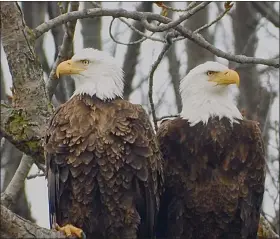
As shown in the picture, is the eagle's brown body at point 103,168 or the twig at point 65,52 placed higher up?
the twig at point 65,52

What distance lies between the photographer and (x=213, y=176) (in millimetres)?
7195

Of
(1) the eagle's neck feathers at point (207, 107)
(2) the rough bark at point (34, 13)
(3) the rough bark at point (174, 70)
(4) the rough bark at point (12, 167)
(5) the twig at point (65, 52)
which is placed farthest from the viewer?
(3) the rough bark at point (174, 70)

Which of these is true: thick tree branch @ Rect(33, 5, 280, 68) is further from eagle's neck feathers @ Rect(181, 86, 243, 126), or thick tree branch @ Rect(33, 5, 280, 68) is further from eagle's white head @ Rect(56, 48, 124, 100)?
eagle's neck feathers @ Rect(181, 86, 243, 126)

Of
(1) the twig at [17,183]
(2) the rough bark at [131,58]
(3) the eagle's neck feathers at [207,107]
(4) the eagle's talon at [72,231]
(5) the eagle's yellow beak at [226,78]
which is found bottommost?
(4) the eagle's talon at [72,231]

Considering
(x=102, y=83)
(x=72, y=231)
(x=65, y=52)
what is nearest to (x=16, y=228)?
(x=72, y=231)

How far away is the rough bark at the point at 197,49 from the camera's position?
13.4 metres

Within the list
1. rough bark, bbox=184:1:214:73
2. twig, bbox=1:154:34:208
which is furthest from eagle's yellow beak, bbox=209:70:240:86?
rough bark, bbox=184:1:214:73

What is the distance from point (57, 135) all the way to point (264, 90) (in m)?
6.89

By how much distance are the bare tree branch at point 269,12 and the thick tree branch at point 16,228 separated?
7544 mm

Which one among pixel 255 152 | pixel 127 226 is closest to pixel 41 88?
pixel 127 226

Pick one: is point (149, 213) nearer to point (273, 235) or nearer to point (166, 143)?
point (166, 143)

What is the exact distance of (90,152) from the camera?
21.9 feet

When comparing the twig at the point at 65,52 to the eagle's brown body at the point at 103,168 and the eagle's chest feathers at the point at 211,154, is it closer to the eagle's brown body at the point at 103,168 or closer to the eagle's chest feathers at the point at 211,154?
the eagle's brown body at the point at 103,168

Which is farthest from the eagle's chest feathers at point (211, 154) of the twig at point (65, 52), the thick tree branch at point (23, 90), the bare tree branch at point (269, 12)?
the bare tree branch at point (269, 12)
